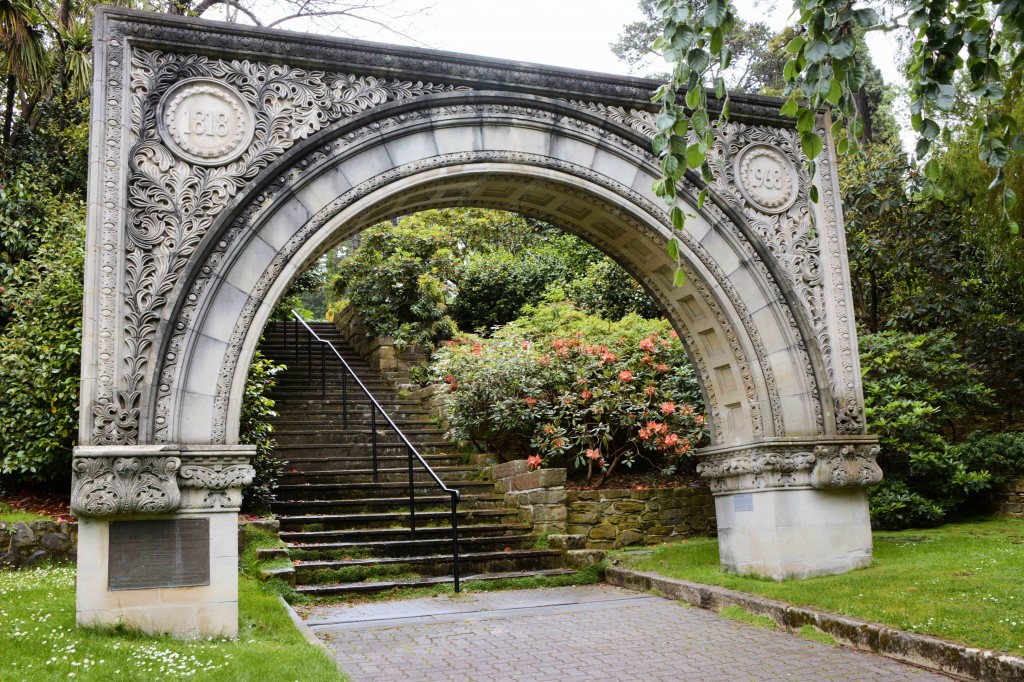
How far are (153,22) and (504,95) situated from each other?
281cm

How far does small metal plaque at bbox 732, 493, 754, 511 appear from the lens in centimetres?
777

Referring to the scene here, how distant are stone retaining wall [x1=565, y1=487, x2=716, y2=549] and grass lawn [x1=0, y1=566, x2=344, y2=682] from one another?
4434mm

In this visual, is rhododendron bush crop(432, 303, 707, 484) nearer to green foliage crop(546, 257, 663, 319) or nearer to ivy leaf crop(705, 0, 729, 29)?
green foliage crop(546, 257, 663, 319)

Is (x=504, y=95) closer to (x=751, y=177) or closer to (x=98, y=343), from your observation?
(x=751, y=177)

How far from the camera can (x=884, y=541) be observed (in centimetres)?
876

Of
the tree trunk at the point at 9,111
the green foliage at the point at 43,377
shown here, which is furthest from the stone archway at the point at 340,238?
the tree trunk at the point at 9,111

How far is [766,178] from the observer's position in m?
8.09

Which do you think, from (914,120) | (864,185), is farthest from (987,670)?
(864,185)

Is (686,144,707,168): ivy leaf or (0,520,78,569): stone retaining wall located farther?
(0,520,78,569): stone retaining wall

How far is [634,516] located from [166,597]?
19.1 ft

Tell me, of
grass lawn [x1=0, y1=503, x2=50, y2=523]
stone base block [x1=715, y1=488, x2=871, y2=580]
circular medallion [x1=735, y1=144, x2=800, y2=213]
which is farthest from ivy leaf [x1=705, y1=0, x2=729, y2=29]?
grass lawn [x1=0, y1=503, x2=50, y2=523]

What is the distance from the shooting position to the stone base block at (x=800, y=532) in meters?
7.50

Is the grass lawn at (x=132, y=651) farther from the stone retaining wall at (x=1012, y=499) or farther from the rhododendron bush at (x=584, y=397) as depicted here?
the stone retaining wall at (x=1012, y=499)

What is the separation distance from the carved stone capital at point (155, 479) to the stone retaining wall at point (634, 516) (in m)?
4.87
